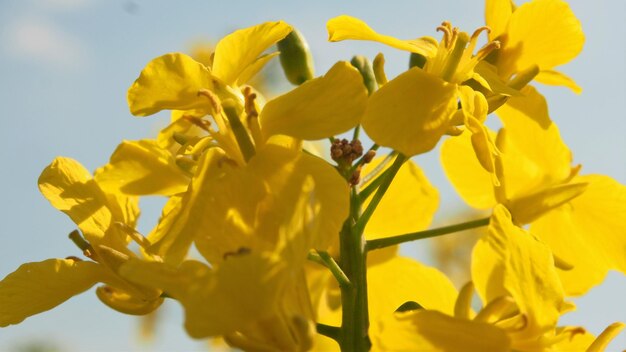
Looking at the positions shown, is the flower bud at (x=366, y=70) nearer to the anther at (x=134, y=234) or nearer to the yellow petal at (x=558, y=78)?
the yellow petal at (x=558, y=78)

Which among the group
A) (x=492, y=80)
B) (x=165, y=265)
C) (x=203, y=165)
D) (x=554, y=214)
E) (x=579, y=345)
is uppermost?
(x=492, y=80)

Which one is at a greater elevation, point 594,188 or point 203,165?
point 203,165

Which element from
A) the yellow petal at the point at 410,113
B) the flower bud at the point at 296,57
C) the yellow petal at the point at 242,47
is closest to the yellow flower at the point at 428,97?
the yellow petal at the point at 410,113

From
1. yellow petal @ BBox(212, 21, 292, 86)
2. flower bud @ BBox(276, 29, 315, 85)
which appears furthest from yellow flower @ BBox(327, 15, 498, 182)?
flower bud @ BBox(276, 29, 315, 85)

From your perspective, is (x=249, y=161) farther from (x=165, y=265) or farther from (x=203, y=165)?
(x=165, y=265)

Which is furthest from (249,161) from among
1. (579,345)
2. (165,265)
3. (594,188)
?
(594,188)

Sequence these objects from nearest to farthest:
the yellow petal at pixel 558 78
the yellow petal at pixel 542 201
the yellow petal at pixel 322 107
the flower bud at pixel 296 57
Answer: the yellow petal at pixel 322 107, the yellow petal at pixel 542 201, the yellow petal at pixel 558 78, the flower bud at pixel 296 57
